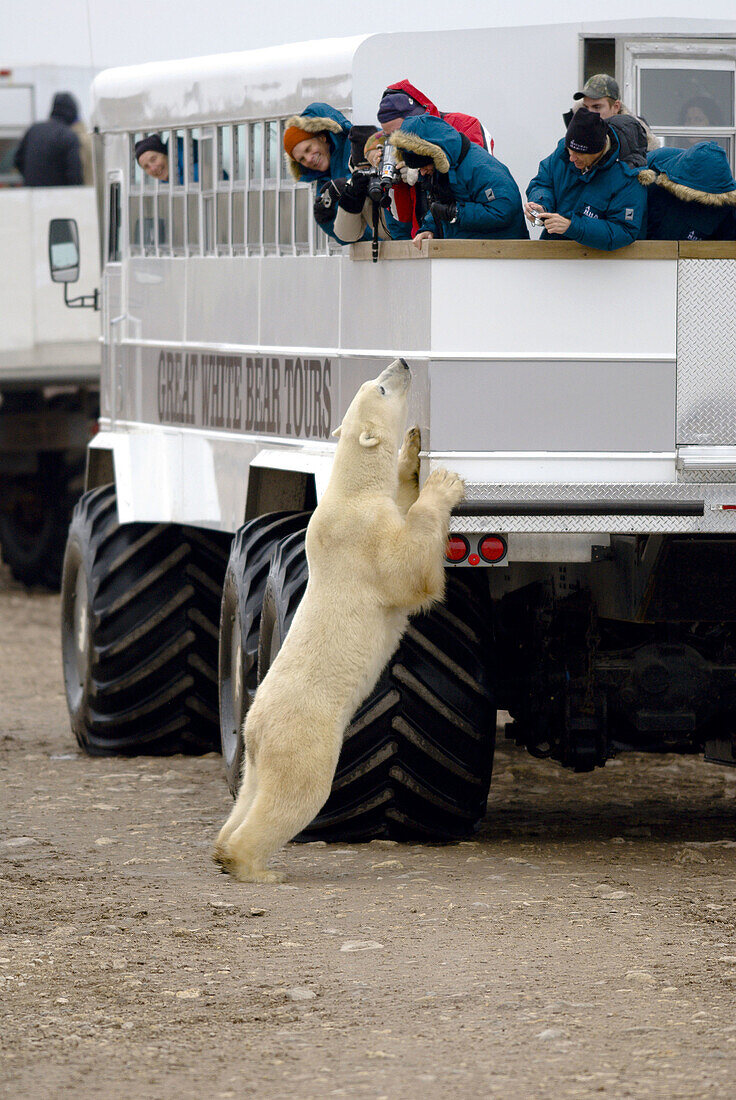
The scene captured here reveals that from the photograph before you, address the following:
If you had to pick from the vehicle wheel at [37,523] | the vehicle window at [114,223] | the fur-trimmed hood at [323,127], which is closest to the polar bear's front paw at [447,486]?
the fur-trimmed hood at [323,127]

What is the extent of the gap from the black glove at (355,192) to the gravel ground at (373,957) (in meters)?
2.39

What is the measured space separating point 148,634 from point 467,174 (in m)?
3.97

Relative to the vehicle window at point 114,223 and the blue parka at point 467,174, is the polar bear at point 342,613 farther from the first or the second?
the vehicle window at point 114,223

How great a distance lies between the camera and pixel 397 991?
588 cm

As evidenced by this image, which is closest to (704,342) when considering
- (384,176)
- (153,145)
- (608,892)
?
(384,176)

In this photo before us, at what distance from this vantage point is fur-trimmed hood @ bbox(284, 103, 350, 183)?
26.4 feet

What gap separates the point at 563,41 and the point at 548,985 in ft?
13.2

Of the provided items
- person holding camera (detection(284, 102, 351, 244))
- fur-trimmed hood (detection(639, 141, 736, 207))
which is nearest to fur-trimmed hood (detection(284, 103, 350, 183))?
person holding camera (detection(284, 102, 351, 244))

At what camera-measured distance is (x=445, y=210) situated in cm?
734

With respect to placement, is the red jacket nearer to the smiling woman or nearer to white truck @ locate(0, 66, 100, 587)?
the smiling woman

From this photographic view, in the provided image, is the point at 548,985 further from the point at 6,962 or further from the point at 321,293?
the point at 321,293

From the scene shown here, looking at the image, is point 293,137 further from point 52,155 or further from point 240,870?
point 52,155

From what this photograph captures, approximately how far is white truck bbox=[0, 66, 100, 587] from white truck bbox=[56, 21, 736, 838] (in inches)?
242

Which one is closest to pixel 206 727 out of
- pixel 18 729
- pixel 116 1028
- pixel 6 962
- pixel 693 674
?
pixel 18 729
